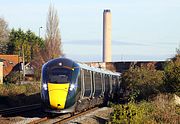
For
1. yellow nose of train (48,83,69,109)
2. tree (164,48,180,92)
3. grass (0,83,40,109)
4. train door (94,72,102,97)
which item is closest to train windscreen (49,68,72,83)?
yellow nose of train (48,83,69,109)

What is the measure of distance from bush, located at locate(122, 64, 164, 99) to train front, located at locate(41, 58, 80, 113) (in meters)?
11.3

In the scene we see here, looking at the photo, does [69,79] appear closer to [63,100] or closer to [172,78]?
[63,100]

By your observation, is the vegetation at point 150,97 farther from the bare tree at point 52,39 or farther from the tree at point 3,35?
the tree at point 3,35

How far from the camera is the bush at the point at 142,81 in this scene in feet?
113

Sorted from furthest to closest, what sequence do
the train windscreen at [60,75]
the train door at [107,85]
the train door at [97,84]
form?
the train door at [107,85] < the train door at [97,84] < the train windscreen at [60,75]

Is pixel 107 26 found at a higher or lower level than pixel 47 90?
higher

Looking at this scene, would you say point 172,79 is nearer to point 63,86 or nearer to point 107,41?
point 63,86

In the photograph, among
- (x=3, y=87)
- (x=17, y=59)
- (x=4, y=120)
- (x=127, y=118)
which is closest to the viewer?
(x=127, y=118)

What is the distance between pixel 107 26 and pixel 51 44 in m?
31.4

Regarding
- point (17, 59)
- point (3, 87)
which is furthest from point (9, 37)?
point (3, 87)

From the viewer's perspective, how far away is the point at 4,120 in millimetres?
21578

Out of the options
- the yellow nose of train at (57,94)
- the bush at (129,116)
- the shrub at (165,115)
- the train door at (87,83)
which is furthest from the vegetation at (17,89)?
the bush at (129,116)

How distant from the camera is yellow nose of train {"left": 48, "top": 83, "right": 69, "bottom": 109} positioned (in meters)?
21.9

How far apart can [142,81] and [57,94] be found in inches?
650
